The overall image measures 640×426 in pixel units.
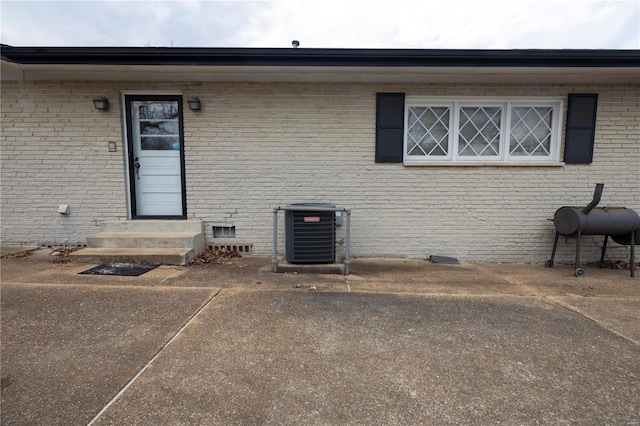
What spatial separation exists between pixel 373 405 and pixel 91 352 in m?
2.10

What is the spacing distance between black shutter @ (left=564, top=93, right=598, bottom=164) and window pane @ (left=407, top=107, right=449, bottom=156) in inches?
74.5

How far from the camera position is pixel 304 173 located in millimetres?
5574

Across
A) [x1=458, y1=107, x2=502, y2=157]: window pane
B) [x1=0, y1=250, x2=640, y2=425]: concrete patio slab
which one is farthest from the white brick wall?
[x1=0, y1=250, x2=640, y2=425]: concrete patio slab

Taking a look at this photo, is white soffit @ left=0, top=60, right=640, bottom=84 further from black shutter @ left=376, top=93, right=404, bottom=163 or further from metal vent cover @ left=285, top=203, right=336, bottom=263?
metal vent cover @ left=285, top=203, right=336, bottom=263

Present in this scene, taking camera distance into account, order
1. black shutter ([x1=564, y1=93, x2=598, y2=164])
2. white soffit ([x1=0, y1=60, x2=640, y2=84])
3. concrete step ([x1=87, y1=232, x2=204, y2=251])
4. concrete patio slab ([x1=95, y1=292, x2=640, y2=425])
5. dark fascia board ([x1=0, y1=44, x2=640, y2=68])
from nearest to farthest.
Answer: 1. concrete patio slab ([x1=95, y1=292, x2=640, y2=425])
2. dark fascia board ([x1=0, y1=44, x2=640, y2=68])
3. white soffit ([x1=0, y1=60, x2=640, y2=84])
4. concrete step ([x1=87, y1=232, x2=204, y2=251])
5. black shutter ([x1=564, y1=93, x2=598, y2=164])

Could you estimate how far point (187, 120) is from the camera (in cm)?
552

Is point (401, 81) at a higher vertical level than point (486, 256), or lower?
higher

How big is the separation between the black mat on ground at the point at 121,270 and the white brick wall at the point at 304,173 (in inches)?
46.6

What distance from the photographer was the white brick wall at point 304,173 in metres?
5.47

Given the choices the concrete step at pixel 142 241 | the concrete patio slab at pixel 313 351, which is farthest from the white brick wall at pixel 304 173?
the concrete patio slab at pixel 313 351

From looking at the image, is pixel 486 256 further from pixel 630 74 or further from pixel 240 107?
pixel 240 107

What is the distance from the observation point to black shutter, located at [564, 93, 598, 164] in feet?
17.6

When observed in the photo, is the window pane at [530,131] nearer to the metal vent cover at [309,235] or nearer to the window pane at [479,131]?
the window pane at [479,131]

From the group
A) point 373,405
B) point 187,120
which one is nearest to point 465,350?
point 373,405
